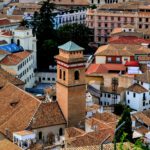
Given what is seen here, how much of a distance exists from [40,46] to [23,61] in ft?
38.9

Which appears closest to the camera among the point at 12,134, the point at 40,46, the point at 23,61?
the point at 12,134

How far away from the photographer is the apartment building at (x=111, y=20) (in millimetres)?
83250

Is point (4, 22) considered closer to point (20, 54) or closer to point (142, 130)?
point (20, 54)

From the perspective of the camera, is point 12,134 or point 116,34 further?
point 116,34

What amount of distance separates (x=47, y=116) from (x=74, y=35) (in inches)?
1444

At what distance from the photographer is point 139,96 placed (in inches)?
2089

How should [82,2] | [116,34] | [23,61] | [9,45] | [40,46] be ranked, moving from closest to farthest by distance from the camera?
1. [23,61]
2. [9,45]
3. [40,46]
4. [116,34]
5. [82,2]

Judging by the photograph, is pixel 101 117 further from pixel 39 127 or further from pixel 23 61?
pixel 23 61

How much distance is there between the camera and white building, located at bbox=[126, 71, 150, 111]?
5325cm

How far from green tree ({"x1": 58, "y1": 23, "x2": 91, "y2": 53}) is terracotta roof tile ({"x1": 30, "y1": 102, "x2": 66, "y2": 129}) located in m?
34.0

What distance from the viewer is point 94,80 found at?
5831cm

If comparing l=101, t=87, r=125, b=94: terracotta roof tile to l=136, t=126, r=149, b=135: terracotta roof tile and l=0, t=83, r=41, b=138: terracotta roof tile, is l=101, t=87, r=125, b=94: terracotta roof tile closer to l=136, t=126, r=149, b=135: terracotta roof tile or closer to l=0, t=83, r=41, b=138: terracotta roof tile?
l=136, t=126, r=149, b=135: terracotta roof tile

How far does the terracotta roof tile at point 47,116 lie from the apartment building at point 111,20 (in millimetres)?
44896

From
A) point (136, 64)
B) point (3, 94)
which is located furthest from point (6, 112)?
point (136, 64)
